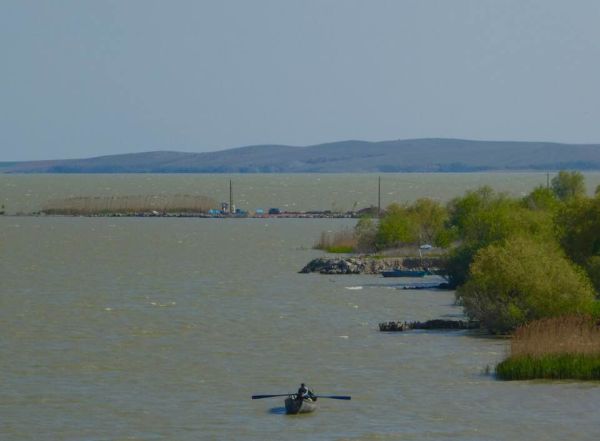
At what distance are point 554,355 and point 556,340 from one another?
2.54ft

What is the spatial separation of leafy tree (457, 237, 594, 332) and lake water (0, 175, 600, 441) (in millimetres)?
1213

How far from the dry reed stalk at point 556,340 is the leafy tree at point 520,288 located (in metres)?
4.01

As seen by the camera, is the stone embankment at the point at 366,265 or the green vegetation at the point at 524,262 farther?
the stone embankment at the point at 366,265

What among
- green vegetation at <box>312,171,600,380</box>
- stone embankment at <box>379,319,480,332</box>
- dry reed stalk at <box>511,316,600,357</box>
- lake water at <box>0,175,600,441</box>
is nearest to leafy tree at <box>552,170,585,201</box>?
lake water at <box>0,175,600,441</box>

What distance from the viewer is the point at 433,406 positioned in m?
34.4

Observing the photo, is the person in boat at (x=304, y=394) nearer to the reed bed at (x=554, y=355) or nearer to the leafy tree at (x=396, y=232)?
the reed bed at (x=554, y=355)

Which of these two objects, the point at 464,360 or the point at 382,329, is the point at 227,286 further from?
the point at 464,360

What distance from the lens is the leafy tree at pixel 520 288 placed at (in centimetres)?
4441

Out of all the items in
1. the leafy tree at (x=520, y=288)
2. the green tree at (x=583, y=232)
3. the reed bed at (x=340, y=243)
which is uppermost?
the green tree at (x=583, y=232)

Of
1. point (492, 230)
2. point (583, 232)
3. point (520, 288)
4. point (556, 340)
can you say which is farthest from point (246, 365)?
point (492, 230)

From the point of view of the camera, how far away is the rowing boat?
33.6 metres

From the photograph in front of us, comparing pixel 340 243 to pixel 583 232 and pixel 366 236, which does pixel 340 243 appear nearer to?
pixel 366 236

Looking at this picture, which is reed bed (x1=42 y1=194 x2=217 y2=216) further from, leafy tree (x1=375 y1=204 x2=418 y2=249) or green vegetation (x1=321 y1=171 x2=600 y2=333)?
green vegetation (x1=321 y1=171 x2=600 y2=333)

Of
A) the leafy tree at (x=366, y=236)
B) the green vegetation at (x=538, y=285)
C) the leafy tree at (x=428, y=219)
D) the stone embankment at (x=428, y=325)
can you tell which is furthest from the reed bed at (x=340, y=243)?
the stone embankment at (x=428, y=325)
